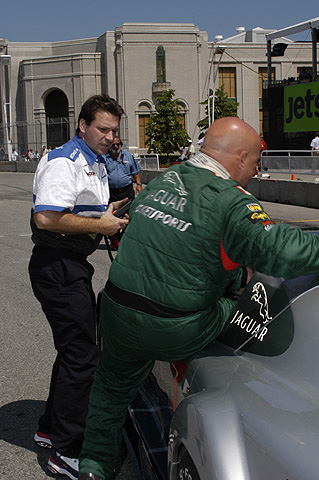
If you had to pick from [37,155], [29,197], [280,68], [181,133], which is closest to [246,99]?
[280,68]

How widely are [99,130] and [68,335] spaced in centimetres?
111

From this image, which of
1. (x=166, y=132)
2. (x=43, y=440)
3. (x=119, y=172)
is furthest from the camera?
(x=166, y=132)

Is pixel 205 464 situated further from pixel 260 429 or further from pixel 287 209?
pixel 287 209

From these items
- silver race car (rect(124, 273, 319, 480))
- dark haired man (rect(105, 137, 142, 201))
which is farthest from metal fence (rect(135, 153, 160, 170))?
silver race car (rect(124, 273, 319, 480))

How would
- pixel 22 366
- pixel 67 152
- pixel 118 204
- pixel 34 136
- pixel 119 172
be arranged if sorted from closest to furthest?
1. pixel 67 152
2. pixel 118 204
3. pixel 22 366
4. pixel 119 172
5. pixel 34 136

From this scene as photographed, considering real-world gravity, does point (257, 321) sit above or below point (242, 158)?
below

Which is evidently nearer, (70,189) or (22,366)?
(70,189)

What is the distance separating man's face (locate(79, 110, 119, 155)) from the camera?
11.2 ft

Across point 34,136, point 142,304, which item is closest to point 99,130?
point 142,304

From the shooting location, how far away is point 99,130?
3.43m

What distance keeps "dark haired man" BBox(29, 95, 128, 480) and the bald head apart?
937 millimetres

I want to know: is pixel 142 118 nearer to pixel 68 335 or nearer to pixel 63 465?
pixel 68 335

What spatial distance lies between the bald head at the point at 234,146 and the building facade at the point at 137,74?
183 ft

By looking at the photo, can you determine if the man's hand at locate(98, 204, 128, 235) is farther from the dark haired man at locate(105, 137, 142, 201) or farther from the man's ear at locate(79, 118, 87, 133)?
the dark haired man at locate(105, 137, 142, 201)
